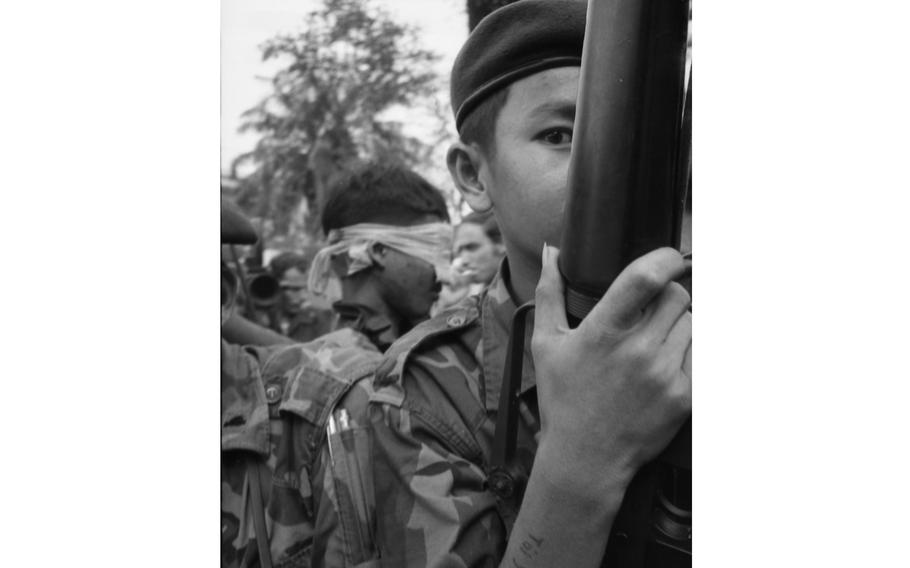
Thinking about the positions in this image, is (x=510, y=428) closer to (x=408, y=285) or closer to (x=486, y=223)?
(x=486, y=223)

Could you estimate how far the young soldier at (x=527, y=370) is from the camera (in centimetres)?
106

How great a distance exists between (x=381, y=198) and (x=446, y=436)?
1.05m

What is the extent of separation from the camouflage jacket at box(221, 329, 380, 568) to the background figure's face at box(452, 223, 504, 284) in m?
0.43

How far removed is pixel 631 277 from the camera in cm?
102

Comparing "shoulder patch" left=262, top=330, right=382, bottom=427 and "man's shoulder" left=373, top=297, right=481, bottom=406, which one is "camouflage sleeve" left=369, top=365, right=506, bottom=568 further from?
"shoulder patch" left=262, top=330, right=382, bottom=427

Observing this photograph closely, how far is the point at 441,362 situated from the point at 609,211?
1.22ft

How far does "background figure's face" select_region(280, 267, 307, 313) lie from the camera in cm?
269

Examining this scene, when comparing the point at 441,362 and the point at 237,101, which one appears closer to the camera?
the point at 441,362

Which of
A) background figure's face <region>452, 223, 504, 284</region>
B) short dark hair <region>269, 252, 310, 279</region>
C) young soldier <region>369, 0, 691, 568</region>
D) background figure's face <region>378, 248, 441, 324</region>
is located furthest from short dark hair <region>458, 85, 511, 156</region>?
short dark hair <region>269, 252, 310, 279</region>

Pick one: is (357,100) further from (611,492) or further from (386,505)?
(611,492)

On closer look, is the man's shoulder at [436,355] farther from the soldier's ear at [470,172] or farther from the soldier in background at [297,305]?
the soldier in background at [297,305]

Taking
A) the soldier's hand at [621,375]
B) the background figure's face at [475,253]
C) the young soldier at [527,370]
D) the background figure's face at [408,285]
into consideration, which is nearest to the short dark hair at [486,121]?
the young soldier at [527,370]
